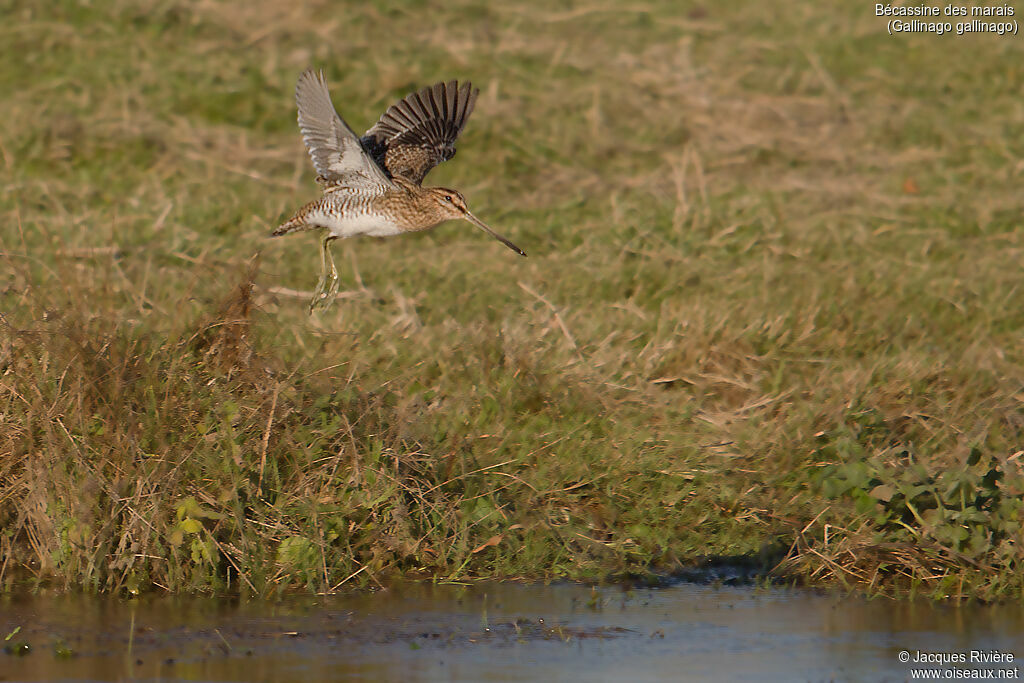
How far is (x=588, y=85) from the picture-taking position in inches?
521

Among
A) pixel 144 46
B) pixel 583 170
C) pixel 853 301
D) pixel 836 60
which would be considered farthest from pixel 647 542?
pixel 836 60

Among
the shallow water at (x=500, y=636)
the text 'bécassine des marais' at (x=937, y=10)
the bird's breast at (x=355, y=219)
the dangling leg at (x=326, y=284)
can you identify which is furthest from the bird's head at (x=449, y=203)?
the text 'bécassine des marais' at (x=937, y=10)

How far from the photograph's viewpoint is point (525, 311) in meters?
8.69

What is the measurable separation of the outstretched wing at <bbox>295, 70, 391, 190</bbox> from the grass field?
759 mm

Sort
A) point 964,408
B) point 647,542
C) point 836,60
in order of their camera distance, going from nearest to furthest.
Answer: point 647,542 → point 964,408 → point 836,60

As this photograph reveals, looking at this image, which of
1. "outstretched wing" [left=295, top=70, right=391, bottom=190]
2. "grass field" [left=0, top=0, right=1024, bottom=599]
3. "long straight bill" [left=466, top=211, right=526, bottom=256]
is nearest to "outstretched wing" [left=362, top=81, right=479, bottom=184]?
"outstretched wing" [left=295, top=70, right=391, bottom=190]

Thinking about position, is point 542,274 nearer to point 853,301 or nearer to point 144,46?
point 853,301

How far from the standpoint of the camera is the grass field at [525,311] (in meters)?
6.01

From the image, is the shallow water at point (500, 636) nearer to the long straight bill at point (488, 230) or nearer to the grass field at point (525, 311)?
the grass field at point (525, 311)

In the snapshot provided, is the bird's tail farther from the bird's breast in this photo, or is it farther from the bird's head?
the bird's head

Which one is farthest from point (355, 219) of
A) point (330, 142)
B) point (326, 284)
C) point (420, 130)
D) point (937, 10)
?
point (937, 10)

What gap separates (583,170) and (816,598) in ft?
20.5

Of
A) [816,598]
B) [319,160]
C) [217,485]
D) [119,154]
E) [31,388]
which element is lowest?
[816,598]

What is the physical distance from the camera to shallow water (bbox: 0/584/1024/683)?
515 centimetres
